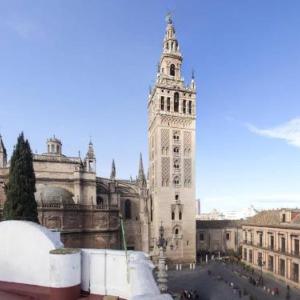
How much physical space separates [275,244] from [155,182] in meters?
16.8

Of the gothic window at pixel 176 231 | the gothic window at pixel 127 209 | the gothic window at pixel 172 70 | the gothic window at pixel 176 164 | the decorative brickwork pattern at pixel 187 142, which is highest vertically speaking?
the gothic window at pixel 172 70

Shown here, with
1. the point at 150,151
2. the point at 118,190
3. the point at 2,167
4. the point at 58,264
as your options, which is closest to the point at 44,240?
the point at 58,264

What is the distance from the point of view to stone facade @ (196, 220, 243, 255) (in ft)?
162

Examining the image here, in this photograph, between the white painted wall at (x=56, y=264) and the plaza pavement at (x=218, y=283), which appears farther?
the plaza pavement at (x=218, y=283)

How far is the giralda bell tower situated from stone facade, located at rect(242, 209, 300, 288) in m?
7.59

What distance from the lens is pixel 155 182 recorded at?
43.3 meters

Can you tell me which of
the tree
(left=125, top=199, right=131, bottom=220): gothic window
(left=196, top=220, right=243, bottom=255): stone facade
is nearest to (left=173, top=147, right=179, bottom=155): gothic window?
(left=125, top=199, right=131, bottom=220): gothic window

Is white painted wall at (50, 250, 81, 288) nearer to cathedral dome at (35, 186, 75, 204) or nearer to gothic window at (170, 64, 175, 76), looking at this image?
cathedral dome at (35, 186, 75, 204)

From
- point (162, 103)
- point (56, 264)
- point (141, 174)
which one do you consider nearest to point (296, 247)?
point (141, 174)

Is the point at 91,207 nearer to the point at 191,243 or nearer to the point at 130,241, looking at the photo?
the point at 130,241

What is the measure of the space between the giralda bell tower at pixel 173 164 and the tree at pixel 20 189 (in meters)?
20.7

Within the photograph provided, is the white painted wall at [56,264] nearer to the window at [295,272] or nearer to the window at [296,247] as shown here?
the window at [296,247]

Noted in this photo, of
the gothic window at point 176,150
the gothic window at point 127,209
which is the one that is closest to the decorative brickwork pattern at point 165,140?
the gothic window at point 176,150

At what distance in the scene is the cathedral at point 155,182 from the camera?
125 feet
